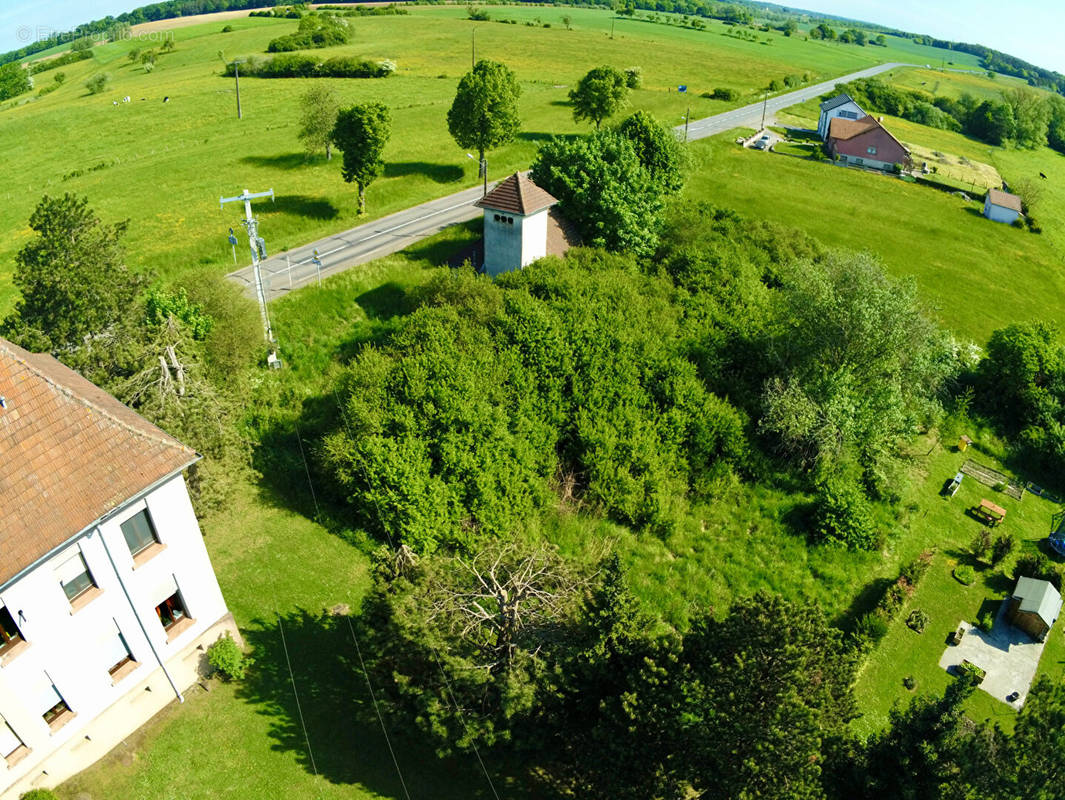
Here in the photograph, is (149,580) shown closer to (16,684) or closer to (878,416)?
(16,684)

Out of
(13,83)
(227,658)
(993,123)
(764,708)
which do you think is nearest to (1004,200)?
(993,123)

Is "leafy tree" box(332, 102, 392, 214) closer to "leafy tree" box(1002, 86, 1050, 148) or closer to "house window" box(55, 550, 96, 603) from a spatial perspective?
"house window" box(55, 550, 96, 603)

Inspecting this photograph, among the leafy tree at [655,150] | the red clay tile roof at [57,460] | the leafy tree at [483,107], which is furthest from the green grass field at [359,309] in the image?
the leafy tree at [655,150]

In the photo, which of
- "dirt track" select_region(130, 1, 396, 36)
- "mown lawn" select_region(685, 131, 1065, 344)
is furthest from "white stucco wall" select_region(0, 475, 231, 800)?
"dirt track" select_region(130, 1, 396, 36)

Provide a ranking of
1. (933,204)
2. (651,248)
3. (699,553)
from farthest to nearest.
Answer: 1. (933,204)
2. (651,248)
3. (699,553)

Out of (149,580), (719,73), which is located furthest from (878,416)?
(719,73)

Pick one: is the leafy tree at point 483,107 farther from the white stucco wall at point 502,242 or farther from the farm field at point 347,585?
the farm field at point 347,585
